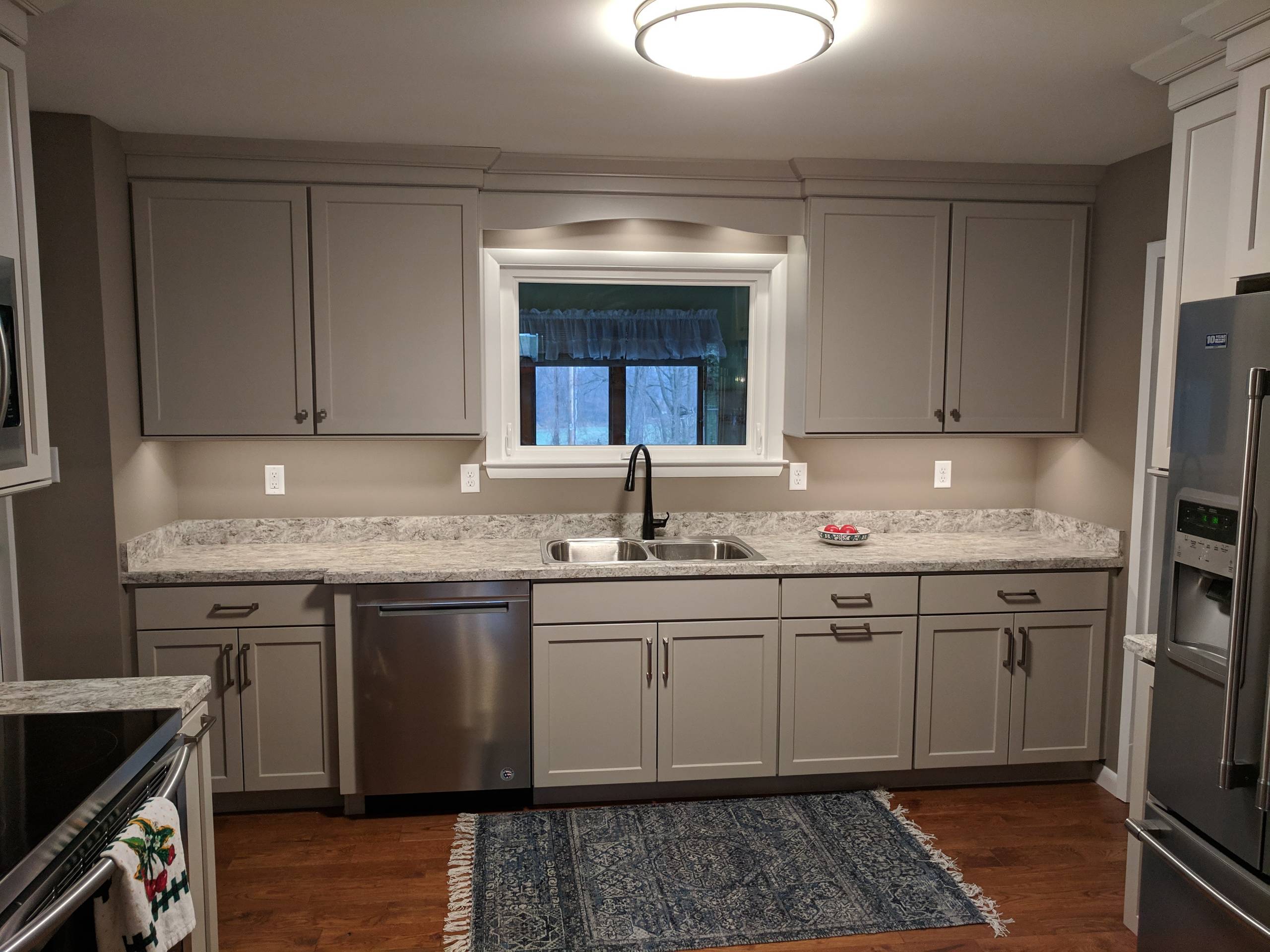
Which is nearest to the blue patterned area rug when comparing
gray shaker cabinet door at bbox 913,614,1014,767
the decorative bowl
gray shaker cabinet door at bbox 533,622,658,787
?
gray shaker cabinet door at bbox 533,622,658,787

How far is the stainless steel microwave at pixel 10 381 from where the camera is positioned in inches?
69.8

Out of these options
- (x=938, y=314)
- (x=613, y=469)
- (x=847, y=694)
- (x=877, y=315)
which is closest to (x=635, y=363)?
(x=613, y=469)

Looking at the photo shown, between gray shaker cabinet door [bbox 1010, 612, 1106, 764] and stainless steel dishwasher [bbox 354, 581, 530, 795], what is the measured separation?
70.9 inches

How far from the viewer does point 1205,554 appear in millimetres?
1756

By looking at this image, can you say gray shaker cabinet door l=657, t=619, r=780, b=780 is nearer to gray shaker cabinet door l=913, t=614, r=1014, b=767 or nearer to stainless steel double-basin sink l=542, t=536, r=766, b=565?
stainless steel double-basin sink l=542, t=536, r=766, b=565

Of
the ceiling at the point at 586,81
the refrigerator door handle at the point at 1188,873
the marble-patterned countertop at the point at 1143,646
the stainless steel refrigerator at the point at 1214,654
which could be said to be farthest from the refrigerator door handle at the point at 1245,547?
the ceiling at the point at 586,81

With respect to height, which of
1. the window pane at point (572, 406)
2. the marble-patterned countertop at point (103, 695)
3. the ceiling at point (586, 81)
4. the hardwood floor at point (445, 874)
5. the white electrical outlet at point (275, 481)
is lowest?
the hardwood floor at point (445, 874)

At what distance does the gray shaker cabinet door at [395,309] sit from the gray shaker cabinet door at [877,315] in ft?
4.18

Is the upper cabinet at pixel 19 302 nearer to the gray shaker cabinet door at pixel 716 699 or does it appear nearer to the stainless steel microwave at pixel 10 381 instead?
the stainless steel microwave at pixel 10 381

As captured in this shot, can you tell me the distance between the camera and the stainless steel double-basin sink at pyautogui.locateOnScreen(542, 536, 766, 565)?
3.38 metres

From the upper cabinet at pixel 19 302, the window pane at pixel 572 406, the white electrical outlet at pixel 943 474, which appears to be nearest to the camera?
the upper cabinet at pixel 19 302

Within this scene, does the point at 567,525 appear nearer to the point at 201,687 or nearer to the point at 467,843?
the point at 467,843

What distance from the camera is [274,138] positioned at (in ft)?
A: 9.64

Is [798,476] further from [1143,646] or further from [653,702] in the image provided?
[1143,646]
